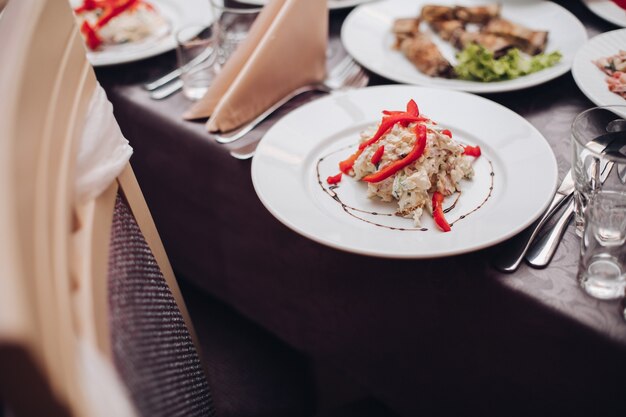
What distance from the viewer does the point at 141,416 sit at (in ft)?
1.88

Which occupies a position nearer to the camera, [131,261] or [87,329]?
[87,329]

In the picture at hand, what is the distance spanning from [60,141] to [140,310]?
0.22 meters

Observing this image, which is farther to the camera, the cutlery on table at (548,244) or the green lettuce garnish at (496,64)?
the green lettuce garnish at (496,64)

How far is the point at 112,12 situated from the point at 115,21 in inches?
1.0

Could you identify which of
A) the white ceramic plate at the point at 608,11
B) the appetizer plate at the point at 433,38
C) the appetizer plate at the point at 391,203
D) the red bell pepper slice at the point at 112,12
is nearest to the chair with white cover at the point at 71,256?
the appetizer plate at the point at 391,203

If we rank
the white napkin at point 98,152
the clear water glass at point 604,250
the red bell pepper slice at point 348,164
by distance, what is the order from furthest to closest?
1. the red bell pepper slice at point 348,164
2. the clear water glass at point 604,250
3. the white napkin at point 98,152

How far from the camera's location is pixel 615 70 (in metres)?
1.17

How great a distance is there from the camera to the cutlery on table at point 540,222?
33.5 inches

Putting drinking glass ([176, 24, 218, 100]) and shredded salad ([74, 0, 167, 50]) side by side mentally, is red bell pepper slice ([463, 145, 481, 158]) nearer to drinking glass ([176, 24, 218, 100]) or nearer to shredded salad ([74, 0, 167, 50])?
drinking glass ([176, 24, 218, 100])

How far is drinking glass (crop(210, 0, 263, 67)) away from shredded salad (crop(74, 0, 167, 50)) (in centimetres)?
26

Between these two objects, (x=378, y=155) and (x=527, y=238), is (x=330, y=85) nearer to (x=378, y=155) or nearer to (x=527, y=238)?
(x=378, y=155)

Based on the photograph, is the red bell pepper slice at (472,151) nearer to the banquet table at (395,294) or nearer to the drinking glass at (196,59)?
the banquet table at (395,294)

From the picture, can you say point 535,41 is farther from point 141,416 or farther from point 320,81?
point 141,416

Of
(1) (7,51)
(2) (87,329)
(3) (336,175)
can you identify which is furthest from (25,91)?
(3) (336,175)
